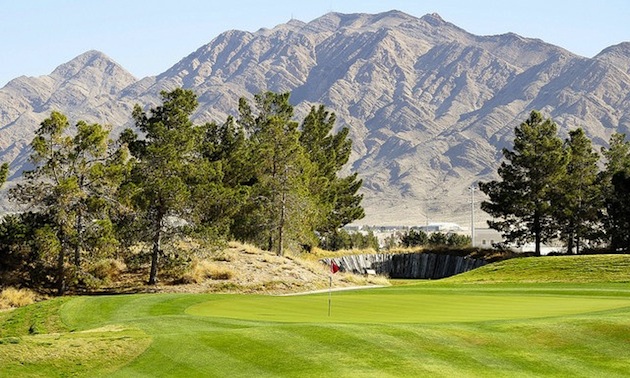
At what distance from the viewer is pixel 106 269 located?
4091 cm

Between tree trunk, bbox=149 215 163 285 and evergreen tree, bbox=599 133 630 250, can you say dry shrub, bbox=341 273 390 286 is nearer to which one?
tree trunk, bbox=149 215 163 285

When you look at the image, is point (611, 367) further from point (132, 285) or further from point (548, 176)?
point (548, 176)

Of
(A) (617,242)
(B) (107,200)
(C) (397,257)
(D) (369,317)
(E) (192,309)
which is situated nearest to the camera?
(D) (369,317)

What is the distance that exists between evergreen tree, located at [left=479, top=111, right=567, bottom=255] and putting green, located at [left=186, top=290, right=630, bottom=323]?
106ft

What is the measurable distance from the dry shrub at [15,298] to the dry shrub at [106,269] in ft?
12.5

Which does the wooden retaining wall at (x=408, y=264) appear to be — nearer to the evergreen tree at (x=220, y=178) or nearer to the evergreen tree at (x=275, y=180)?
the evergreen tree at (x=275, y=180)

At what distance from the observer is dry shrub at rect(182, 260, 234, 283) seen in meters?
40.8

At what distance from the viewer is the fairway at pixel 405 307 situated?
841 inches

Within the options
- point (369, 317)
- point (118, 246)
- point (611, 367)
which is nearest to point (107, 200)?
point (118, 246)

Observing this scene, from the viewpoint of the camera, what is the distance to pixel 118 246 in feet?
→ 132

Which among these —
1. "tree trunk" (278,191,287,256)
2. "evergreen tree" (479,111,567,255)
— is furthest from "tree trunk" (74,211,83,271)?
"evergreen tree" (479,111,567,255)

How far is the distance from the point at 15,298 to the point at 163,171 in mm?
10126

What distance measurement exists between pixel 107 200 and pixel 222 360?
87.8ft

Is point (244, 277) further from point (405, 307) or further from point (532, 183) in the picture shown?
point (532, 183)
